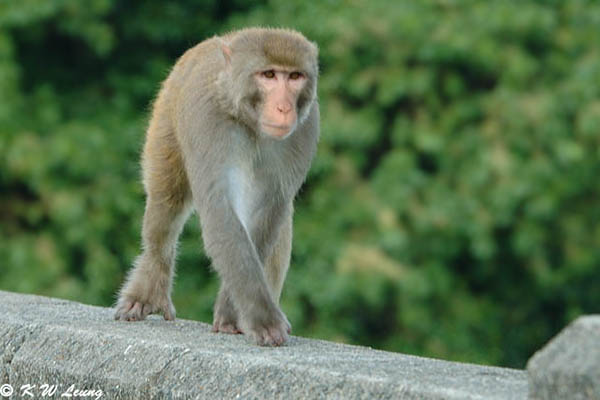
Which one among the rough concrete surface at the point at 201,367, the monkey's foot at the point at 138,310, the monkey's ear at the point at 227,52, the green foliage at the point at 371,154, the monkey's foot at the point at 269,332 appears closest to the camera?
the rough concrete surface at the point at 201,367

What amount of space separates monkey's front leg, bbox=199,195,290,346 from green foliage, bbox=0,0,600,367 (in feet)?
15.2

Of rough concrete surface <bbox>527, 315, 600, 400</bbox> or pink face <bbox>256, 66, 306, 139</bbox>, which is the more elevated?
rough concrete surface <bbox>527, 315, 600, 400</bbox>

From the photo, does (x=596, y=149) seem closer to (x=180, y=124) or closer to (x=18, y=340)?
(x=180, y=124)

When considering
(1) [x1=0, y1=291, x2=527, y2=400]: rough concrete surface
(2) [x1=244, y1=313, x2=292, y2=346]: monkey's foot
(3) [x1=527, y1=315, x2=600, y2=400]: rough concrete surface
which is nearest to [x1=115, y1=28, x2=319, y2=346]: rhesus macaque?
(2) [x1=244, y1=313, x2=292, y2=346]: monkey's foot

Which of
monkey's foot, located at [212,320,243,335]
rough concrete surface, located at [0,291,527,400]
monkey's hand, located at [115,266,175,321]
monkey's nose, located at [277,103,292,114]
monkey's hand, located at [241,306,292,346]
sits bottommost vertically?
monkey's hand, located at [115,266,175,321]

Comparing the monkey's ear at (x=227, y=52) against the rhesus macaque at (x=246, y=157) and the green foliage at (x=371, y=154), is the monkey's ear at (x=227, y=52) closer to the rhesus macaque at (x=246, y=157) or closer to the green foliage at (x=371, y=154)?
the rhesus macaque at (x=246, y=157)

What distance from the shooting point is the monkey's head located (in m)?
3.90

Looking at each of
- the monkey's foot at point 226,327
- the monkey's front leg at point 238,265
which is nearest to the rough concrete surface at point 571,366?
the monkey's front leg at point 238,265

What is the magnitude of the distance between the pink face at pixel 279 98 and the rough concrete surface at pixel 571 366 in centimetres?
176

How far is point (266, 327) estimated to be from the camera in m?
3.64

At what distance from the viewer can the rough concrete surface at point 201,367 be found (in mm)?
2642

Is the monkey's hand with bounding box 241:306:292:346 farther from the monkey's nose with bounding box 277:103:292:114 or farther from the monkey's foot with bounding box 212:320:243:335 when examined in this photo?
the monkey's nose with bounding box 277:103:292:114

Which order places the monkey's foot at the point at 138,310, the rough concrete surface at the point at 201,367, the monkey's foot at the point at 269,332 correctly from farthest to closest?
the monkey's foot at the point at 138,310
the monkey's foot at the point at 269,332
the rough concrete surface at the point at 201,367

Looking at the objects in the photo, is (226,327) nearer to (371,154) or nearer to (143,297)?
(143,297)
